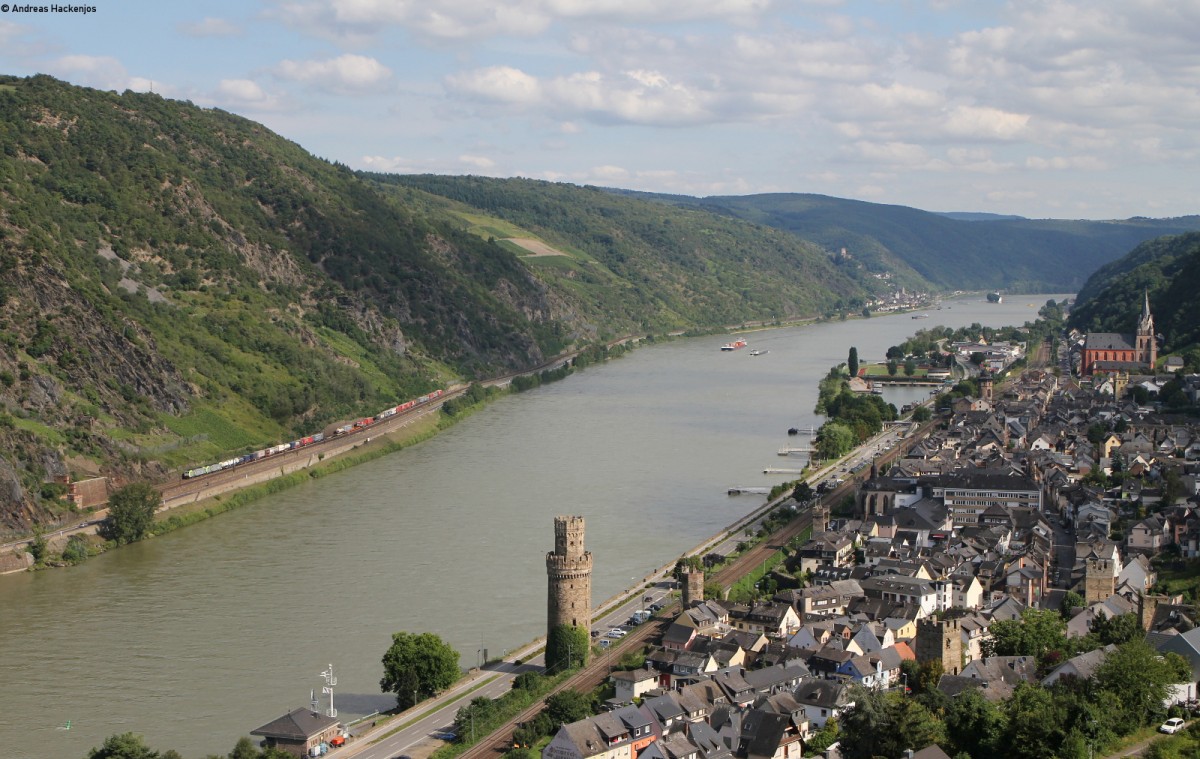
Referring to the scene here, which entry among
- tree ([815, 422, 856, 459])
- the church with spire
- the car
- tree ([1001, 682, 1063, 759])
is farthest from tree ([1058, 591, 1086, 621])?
the church with spire

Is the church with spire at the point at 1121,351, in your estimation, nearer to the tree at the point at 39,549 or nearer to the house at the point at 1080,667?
the house at the point at 1080,667

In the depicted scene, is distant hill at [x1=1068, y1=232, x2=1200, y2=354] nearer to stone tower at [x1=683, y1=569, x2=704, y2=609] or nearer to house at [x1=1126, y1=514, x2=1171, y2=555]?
house at [x1=1126, y1=514, x2=1171, y2=555]

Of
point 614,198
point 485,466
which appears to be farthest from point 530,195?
point 485,466

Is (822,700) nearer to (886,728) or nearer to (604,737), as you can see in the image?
(886,728)

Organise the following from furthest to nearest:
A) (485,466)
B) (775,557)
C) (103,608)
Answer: (485,466)
(775,557)
(103,608)

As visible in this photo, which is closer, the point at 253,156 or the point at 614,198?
the point at 253,156

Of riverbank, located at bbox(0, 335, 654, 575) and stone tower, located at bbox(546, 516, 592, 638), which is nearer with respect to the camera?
stone tower, located at bbox(546, 516, 592, 638)

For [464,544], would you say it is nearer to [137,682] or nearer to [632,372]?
[137,682]
